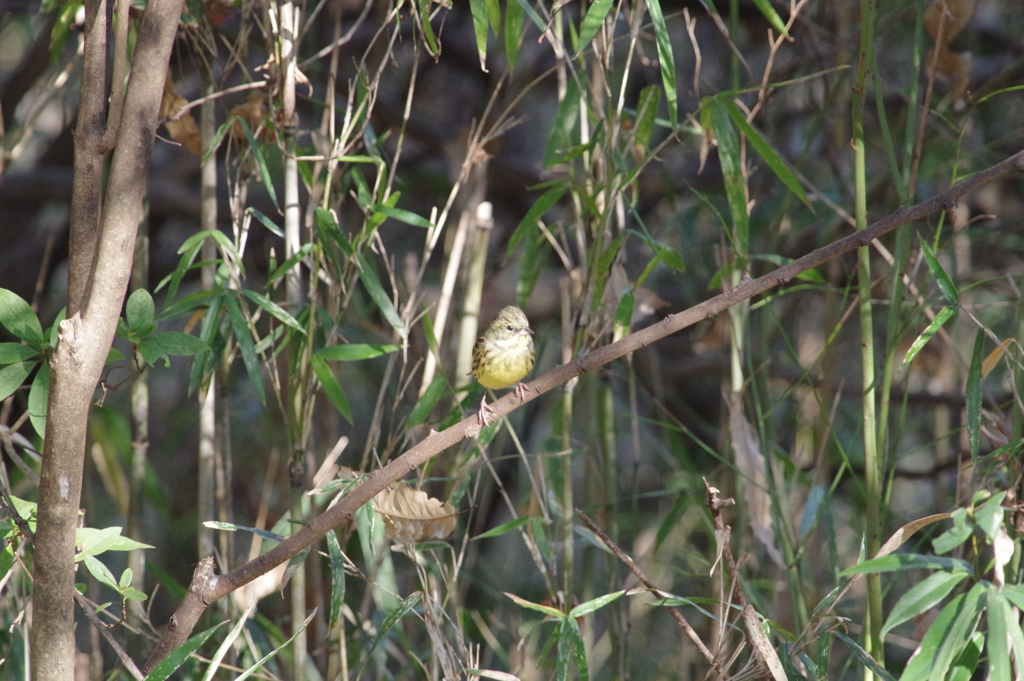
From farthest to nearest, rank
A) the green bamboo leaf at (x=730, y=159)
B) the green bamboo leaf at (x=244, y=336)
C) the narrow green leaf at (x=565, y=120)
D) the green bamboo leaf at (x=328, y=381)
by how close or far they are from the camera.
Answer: the narrow green leaf at (x=565, y=120) → the green bamboo leaf at (x=730, y=159) → the green bamboo leaf at (x=328, y=381) → the green bamboo leaf at (x=244, y=336)

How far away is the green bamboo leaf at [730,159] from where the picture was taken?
2.19m

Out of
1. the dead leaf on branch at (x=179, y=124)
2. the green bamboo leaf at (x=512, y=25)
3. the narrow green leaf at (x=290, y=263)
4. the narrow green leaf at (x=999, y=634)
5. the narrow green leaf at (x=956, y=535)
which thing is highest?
the green bamboo leaf at (x=512, y=25)

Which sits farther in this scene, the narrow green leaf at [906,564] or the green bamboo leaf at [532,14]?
the green bamboo leaf at [532,14]

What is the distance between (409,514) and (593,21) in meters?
1.12

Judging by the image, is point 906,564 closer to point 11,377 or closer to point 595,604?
point 595,604

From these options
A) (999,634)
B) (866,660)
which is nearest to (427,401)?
(866,660)

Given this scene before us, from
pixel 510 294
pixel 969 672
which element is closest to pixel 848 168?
pixel 510 294

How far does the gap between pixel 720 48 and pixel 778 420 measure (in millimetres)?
1954

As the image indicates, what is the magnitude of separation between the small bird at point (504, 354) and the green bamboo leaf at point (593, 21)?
3.32 feet

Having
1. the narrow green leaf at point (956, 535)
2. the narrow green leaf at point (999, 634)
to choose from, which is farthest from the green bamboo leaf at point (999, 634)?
the narrow green leaf at point (956, 535)

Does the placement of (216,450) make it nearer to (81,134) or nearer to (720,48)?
(81,134)

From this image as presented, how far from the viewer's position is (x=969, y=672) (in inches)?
60.7

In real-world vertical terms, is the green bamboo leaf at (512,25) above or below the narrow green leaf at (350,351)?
above

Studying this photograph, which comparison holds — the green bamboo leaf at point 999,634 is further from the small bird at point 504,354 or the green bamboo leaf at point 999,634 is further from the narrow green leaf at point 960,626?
the small bird at point 504,354
